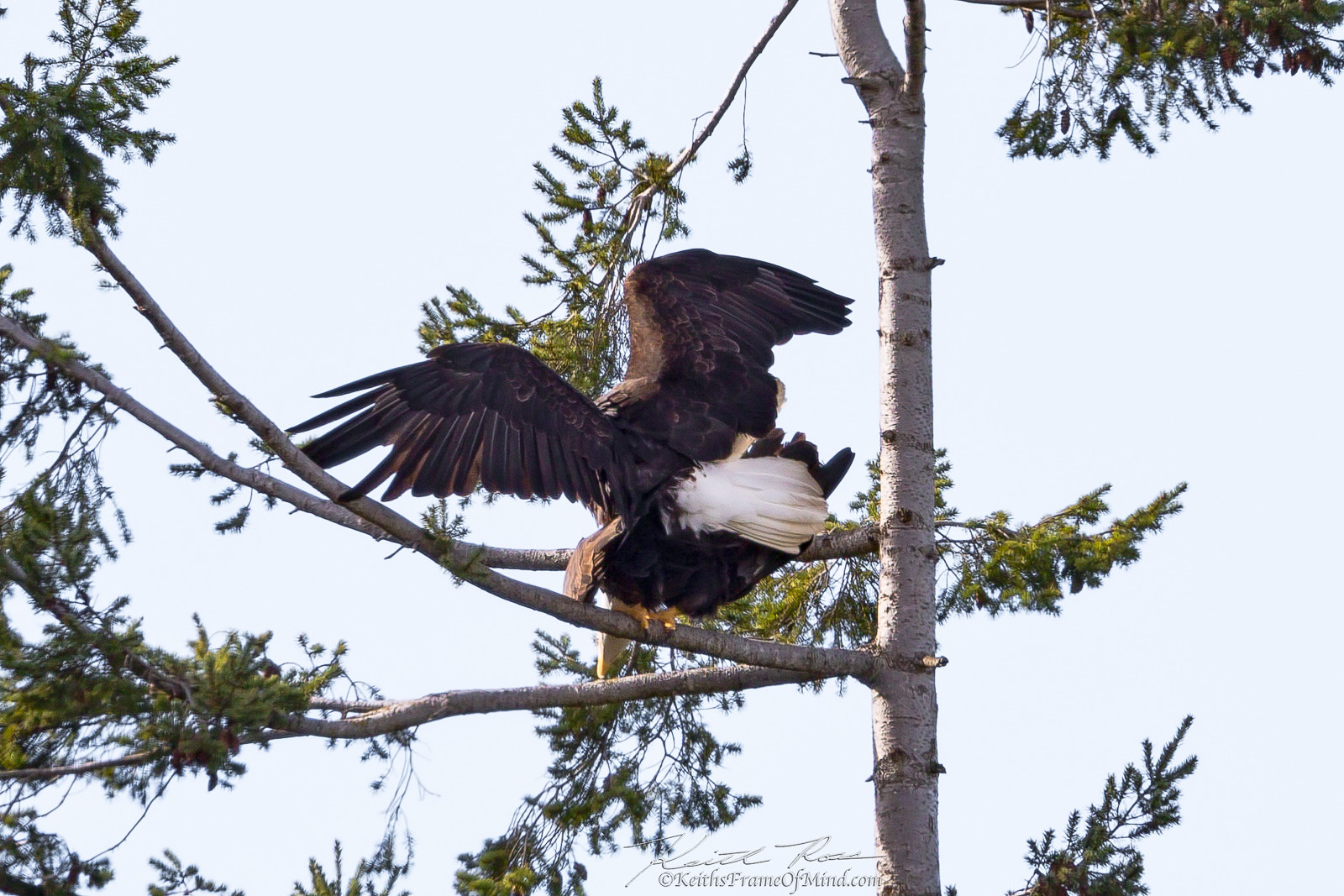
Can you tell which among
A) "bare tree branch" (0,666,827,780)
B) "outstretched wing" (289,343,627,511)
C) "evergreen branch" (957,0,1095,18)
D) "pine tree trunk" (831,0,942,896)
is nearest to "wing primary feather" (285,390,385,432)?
"outstretched wing" (289,343,627,511)

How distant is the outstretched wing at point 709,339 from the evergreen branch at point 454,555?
915 millimetres

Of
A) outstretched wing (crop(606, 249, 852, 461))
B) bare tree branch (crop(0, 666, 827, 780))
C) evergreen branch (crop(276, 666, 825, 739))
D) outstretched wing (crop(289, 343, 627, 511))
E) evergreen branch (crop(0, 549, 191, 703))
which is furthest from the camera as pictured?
outstretched wing (crop(606, 249, 852, 461))

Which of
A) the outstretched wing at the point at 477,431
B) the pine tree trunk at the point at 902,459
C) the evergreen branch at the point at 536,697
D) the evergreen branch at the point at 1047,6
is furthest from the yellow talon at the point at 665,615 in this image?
the evergreen branch at the point at 1047,6

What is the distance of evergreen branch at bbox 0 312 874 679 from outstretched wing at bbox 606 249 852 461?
3.00 ft

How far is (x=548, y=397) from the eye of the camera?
14.4ft

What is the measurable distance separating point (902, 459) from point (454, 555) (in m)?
1.70

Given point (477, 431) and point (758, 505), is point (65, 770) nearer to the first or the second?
point (477, 431)

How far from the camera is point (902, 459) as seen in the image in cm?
452

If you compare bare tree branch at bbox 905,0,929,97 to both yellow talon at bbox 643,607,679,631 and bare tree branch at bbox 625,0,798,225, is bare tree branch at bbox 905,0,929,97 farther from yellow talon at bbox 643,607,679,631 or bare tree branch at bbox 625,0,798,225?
yellow talon at bbox 643,607,679,631

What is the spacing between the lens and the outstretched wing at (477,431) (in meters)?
3.95

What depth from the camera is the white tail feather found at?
181 inches

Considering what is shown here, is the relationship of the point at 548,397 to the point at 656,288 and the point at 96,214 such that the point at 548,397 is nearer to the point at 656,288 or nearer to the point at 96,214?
the point at 656,288

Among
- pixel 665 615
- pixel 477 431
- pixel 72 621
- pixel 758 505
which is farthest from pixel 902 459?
pixel 72 621

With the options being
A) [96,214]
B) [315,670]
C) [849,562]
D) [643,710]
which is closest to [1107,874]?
[849,562]
